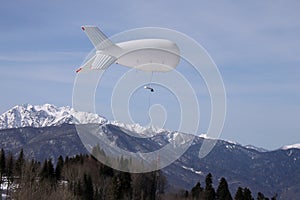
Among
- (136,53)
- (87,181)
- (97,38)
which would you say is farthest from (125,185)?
(97,38)

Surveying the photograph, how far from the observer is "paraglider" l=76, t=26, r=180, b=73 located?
3938 centimetres

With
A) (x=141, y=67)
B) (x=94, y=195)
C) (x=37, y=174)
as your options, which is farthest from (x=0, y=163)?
(x=141, y=67)

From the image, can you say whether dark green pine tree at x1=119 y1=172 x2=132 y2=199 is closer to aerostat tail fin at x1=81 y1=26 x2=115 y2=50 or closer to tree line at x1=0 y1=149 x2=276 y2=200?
tree line at x1=0 y1=149 x2=276 y2=200

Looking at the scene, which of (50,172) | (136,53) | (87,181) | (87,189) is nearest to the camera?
(136,53)

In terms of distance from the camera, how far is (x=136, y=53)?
136ft

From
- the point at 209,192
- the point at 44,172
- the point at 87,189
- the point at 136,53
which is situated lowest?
the point at 209,192

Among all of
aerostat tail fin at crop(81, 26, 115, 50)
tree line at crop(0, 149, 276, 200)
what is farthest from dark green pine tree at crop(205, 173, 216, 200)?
aerostat tail fin at crop(81, 26, 115, 50)

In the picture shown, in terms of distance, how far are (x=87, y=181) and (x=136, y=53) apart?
60.3 meters

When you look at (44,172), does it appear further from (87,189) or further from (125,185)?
(125,185)

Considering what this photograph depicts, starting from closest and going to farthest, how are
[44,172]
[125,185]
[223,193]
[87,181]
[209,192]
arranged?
[87,181]
[125,185]
[44,172]
[223,193]
[209,192]

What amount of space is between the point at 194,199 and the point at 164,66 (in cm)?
8106

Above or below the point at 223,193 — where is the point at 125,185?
above

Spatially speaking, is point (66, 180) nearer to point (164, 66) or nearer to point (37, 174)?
point (37, 174)

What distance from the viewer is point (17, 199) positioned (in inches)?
2906
